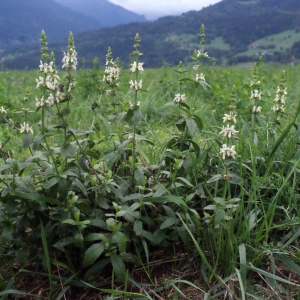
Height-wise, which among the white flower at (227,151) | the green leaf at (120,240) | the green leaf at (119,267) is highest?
the white flower at (227,151)

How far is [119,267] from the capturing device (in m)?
1.58

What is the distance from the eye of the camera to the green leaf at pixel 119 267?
1575mm

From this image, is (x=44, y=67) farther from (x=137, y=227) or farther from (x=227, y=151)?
(x=227, y=151)

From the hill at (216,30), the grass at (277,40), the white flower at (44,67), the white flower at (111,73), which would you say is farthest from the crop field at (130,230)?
the grass at (277,40)

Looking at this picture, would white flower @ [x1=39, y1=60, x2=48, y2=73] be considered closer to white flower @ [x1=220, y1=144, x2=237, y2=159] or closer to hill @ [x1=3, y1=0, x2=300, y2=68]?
white flower @ [x1=220, y1=144, x2=237, y2=159]

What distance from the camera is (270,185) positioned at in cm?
204

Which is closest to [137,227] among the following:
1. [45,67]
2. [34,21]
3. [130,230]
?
[130,230]

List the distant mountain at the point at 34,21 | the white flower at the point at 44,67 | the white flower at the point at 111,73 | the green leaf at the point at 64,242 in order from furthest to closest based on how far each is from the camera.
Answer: the distant mountain at the point at 34,21, the white flower at the point at 111,73, the green leaf at the point at 64,242, the white flower at the point at 44,67

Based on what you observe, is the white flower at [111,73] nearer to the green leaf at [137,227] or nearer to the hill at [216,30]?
the green leaf at [137,227]

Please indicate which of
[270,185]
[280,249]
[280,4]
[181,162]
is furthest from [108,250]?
[280,4]

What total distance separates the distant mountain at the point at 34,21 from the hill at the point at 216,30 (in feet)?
244

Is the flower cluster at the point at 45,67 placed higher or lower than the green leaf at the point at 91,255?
higher

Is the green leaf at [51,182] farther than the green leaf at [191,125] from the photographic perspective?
No

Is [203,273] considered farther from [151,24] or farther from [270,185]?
[151,24]
